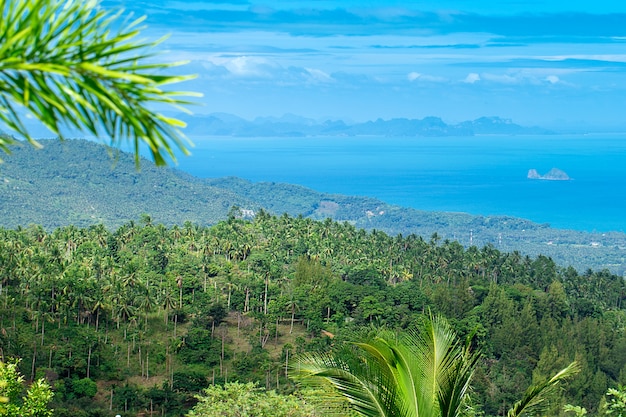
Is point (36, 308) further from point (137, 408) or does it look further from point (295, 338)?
point (295, 338)

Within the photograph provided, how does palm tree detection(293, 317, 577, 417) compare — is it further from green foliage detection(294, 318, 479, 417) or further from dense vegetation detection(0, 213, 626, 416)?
dense vegetation detection(0, 213, 626, 416)

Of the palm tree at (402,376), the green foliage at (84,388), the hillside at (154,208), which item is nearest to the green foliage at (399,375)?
the palm tree at (402,376)

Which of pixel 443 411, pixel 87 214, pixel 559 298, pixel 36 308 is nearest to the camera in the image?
pixel 443 411

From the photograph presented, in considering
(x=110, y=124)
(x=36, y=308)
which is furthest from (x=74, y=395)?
(x=110, y=124)

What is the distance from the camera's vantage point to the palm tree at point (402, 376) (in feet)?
16.1

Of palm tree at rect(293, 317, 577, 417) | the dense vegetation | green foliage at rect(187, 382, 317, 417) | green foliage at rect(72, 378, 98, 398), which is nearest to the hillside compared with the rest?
the dense vegetation

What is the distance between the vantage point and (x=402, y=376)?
498 cm

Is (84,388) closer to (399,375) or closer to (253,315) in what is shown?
(253,315)

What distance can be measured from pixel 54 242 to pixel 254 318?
1686cm

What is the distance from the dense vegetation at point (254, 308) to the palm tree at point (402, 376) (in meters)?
19.8

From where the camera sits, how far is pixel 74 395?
30.6 metres

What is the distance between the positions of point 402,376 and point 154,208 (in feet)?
421

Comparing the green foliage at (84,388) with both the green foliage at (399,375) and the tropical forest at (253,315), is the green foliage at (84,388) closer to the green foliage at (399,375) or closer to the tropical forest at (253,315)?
the tropical forest at (253,315)

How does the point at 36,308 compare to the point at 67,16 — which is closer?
the point at 67,16
